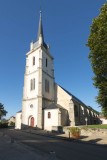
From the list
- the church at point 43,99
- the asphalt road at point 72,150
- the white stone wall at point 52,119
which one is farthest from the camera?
the church at point 43,99

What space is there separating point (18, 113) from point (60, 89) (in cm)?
1265

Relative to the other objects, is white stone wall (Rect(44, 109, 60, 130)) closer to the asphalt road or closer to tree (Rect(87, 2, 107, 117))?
the asphalt road

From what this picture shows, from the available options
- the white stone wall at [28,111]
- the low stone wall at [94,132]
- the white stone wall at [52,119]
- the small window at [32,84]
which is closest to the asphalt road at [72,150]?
the low stone wall at [94,132]

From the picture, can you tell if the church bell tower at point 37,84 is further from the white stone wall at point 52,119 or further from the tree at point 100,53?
the tree at point 100,53

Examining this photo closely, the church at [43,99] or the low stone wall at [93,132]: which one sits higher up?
the church at [43,99]

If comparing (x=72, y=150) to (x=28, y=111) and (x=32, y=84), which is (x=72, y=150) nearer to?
(x=28, y=111)

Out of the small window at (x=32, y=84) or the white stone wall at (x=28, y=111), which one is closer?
the white stone wall at (x=28, y=111)

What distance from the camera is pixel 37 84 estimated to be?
45219mm

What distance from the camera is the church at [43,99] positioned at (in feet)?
139

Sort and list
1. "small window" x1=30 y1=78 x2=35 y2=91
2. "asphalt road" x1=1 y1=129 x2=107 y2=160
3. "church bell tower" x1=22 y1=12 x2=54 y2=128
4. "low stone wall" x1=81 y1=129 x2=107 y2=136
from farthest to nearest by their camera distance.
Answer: "small window" x1=30 y1=78 x2=35 y2=91 < "church bell tower" x1=22 y1=12 x2=54 y2=128 < "low stone wall" x1=81 y1=129 x2=107 y2=136 < "asphalt road" x1=1 y1=129 x2=107 y2=160

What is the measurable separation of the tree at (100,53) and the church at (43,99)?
2097 cm

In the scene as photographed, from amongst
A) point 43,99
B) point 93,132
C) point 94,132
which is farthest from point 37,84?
point 94,132

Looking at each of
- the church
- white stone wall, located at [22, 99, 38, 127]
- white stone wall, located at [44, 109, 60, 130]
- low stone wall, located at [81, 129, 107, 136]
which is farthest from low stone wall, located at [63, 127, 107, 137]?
white stone wall, located at [22, 99, 38, 127]

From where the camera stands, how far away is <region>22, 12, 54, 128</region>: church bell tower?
43334 mm
